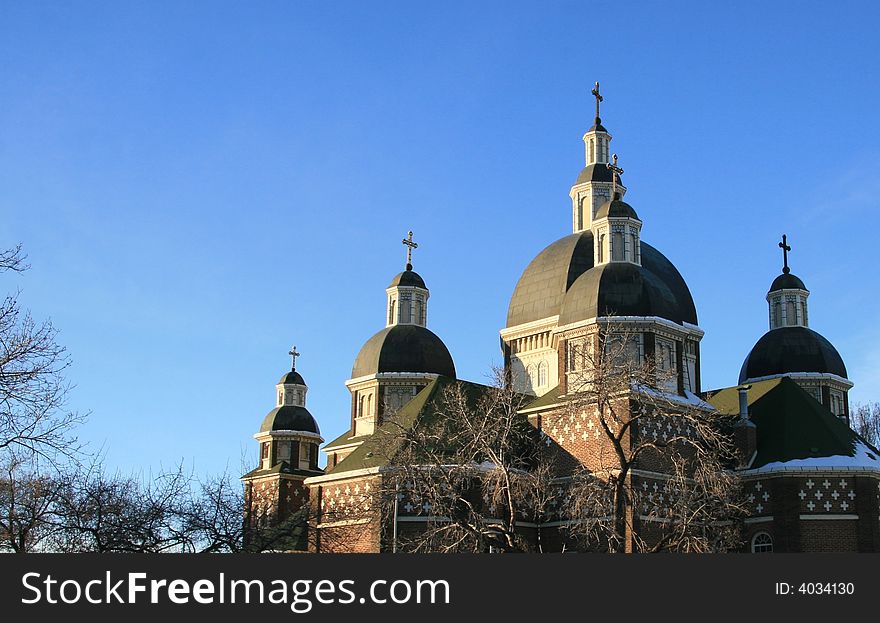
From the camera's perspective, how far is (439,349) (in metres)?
46.3

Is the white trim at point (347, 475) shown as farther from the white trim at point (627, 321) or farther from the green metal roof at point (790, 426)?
the green metal roof at point (790, 426)

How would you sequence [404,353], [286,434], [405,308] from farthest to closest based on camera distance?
[286,434]
[405,308]
[404,353]

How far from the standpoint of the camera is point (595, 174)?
155ft

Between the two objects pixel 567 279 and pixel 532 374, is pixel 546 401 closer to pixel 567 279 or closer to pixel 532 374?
pixel 532 374

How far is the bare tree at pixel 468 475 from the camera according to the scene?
2722 centimetres

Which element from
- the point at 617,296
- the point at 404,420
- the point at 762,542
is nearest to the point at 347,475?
the point at 404,420

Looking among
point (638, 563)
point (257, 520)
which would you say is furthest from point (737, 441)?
point (638, 563)

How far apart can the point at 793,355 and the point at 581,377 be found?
65.4ft

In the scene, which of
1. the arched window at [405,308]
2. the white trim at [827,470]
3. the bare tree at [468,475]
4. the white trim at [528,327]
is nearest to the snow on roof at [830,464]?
the white trim at [827,470]

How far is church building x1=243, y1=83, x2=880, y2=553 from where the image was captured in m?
35.7

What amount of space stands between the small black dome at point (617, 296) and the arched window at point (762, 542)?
25.5 feet

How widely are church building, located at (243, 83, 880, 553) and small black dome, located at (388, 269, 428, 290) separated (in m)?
0.09

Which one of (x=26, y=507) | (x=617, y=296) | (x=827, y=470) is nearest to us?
(x=26, y=507)

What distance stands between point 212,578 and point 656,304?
26.5 m
